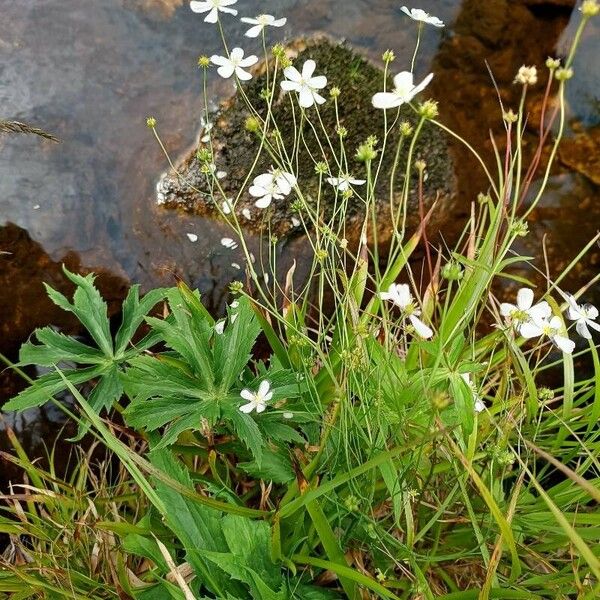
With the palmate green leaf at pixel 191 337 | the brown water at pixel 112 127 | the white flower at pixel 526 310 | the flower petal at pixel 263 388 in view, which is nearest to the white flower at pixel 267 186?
the palmate green leaf at pixel 191 337

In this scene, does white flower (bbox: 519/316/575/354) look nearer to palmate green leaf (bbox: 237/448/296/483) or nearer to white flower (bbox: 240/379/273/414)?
white flower (bbox: 240/379/273/414)

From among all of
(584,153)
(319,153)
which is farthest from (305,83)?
(584,153)

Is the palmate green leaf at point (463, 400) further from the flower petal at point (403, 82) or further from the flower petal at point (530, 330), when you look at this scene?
the flower petal at point (403, 82)

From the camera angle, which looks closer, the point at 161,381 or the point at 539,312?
the point at 539,312

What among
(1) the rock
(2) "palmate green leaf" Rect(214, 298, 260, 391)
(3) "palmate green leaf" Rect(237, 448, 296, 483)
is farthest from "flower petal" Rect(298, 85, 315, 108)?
(1) the rock

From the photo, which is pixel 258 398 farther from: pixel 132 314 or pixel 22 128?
pixel 22 128

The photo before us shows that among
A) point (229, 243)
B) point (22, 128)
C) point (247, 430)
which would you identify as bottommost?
point (229, 243)

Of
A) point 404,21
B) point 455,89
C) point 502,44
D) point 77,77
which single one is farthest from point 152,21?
point 502,44
